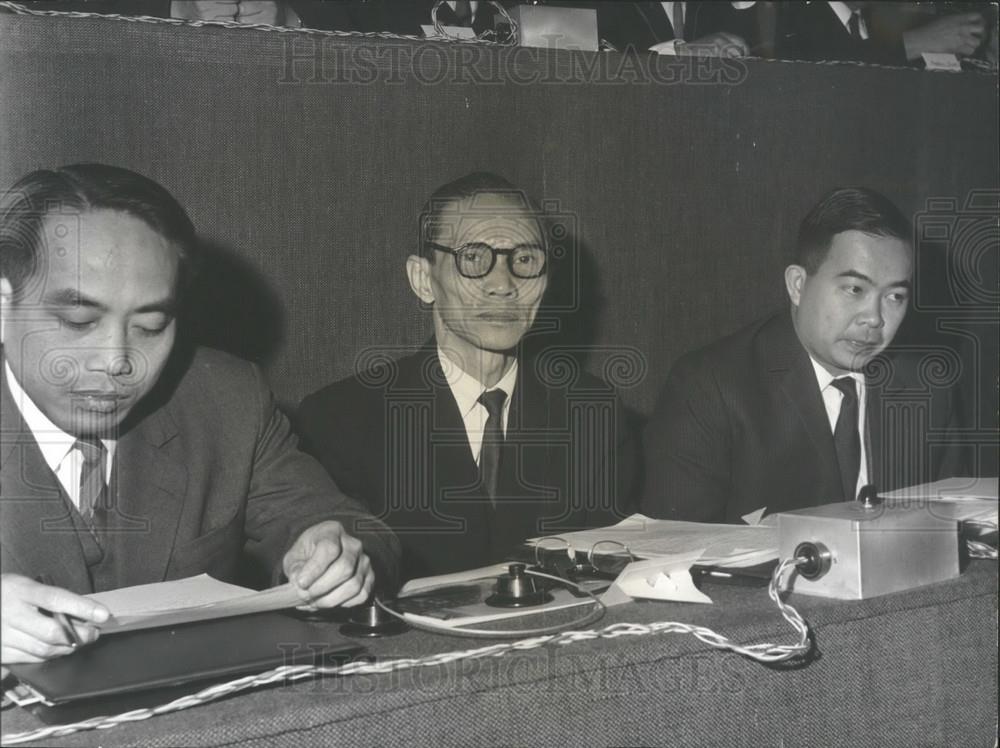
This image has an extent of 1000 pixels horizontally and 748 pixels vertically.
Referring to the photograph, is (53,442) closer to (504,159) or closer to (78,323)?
(78,323)

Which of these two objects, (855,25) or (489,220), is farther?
(855,25)

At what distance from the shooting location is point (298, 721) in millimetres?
755

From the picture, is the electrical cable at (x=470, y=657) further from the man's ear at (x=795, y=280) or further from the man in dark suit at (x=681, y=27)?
the man in dark suit at (x=681, y=27)

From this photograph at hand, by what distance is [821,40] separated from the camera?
155 cm

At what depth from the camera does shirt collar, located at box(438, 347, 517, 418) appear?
4.41 feet

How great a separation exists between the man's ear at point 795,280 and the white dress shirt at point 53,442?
102 cm

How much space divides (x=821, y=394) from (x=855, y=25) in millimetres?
566

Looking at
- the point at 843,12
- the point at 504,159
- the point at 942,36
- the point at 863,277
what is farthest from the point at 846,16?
the point at 504,159

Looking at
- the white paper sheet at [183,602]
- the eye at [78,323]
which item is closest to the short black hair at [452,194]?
the eye at [78,323]

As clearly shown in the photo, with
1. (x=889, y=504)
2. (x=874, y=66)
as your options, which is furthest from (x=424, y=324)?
(x=874, y=66)

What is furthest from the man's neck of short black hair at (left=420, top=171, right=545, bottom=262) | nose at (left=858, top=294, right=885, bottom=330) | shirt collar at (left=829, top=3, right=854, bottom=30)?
shirt collar at (left=829, top=3, right=854, bottom=30)

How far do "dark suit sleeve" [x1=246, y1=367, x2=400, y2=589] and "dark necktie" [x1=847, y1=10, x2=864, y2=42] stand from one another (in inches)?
40.5

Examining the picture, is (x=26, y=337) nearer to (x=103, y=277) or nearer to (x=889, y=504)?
(x=103, y=277)

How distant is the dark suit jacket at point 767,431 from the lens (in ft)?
4.85
